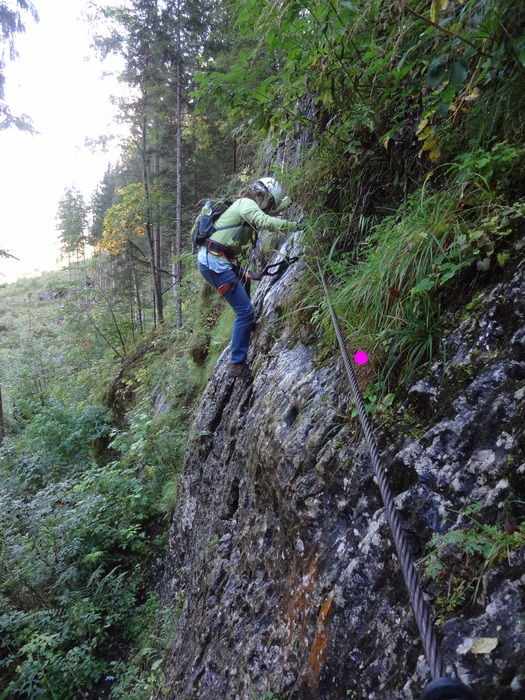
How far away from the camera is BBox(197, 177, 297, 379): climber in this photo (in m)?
4.58

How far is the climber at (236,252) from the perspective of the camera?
4578 millimetres

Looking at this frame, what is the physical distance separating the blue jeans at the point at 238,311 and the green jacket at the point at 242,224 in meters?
0.38

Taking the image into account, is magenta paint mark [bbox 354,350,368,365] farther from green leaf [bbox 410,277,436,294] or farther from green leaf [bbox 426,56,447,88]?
green leaf [bbox 426,56,447,88]

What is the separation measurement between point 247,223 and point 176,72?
37.0 feet

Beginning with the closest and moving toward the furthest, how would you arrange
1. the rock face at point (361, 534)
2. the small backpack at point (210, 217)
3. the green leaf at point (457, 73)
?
the rock face at point (361, 534) < the green leaf at point (457, 73) < the small backpack at point (210, 217)

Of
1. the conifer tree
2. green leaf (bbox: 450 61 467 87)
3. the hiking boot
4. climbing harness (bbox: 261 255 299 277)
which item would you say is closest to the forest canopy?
green leaf (bbox: 450 61 467 87)

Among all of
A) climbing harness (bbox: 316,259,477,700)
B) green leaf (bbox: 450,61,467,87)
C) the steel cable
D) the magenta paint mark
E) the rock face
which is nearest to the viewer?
climbing harness (bbox: 316,259,477,700)

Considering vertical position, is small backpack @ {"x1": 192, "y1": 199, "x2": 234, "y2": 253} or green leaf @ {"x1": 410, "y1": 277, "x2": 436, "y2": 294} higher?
small backpack @ {"x1": 192, "y1": 199, "x2": 234, "y2": 253}

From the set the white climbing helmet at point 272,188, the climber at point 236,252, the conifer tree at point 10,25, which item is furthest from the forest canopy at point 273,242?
the conifer tree at point 10,25

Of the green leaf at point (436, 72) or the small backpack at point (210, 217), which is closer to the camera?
the green leaf at point (436, 72)

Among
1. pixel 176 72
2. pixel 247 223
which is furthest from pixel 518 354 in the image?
pixel 176 72

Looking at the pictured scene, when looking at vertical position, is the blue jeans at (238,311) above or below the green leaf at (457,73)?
below

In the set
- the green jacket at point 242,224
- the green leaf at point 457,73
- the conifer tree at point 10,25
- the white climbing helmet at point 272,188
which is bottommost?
the green leaf at point 457,73

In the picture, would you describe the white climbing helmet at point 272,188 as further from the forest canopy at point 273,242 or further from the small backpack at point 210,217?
the small backpack at point 210,217
